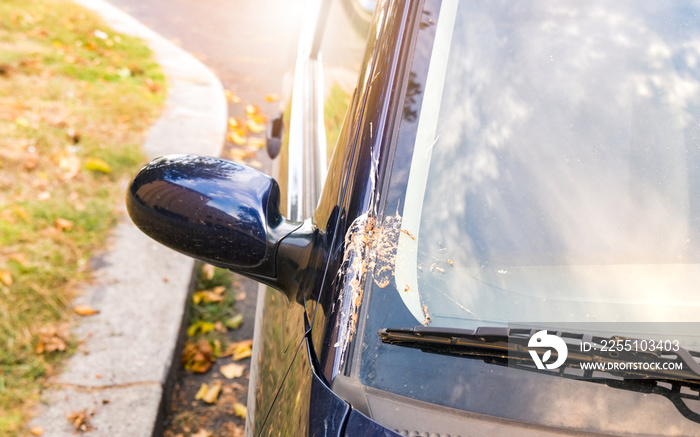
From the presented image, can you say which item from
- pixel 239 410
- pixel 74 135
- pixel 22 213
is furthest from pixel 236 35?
pixel 239 410

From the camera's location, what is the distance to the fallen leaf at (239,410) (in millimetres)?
2570

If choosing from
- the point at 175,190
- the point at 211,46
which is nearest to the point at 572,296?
the point at 175,190

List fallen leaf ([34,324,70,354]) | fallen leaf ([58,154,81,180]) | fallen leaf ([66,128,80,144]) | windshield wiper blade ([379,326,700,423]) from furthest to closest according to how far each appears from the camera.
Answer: fallen leaf ([66,128,80,144]) → fallen leaf ([58,154,81,180]) → fallen leaf ([34,324,70,354]) → windshield wiper blade ([379,326,700,423])

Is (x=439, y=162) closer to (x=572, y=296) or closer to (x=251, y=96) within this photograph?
(x=572, y=296)

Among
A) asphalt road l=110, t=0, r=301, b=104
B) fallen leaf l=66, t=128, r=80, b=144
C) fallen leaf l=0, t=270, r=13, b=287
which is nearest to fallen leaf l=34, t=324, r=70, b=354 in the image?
fallen leaf l=0, t=270, r=13, b=287

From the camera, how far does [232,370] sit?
9.25ft

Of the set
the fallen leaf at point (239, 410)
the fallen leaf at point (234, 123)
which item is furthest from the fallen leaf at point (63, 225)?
the fallen leaf at point (234, 123)

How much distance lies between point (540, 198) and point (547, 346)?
0.31 metres

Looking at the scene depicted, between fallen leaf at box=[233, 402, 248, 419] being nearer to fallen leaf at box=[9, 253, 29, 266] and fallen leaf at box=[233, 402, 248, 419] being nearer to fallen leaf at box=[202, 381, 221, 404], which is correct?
fallen leaf at box=[202, 381, 221, 404]

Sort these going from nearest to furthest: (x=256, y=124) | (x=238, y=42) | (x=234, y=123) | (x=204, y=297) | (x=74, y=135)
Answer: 1. (x=204, y=297)
2. (x=74, y=135)
3. (x=234, y=123)
4. (x=256, y=124)
5. (x=238, y=42)

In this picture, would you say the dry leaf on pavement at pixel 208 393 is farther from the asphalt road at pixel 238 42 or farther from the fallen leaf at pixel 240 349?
the fallen leaf at pixel 240 349

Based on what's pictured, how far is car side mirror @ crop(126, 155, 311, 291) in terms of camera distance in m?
1.21

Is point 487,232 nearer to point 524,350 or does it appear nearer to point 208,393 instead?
point 524,350

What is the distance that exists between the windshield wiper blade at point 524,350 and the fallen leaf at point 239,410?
5.56ft
